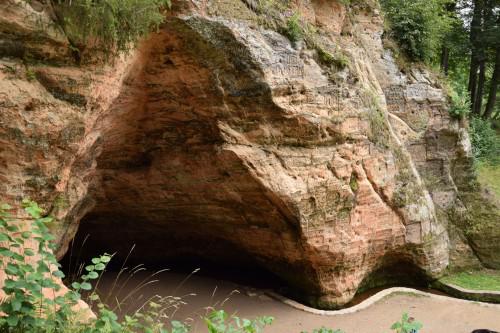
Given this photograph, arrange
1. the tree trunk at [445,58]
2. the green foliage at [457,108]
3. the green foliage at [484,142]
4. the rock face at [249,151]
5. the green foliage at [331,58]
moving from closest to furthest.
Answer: the rock face at [249,151] < the green foliage at [331,58] < the green foliage at [457,108] < the green foliage at [484,142] < the tree trunk at [445,58]

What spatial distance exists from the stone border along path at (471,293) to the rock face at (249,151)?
31 centimetres

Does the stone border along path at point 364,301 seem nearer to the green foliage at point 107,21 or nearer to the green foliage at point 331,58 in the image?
the green foliage at point 331,58

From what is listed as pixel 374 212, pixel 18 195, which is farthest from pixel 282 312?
pixel 18 195

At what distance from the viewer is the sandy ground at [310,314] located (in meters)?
7.86

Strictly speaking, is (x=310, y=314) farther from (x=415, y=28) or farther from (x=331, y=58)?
(x=415, y=28)

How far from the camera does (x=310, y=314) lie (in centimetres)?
826

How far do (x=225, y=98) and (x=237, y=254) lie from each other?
409 centimetres

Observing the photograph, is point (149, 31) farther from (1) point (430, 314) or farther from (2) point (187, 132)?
(1) point (430, 314)

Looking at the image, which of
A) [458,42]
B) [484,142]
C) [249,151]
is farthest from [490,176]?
[249,151]

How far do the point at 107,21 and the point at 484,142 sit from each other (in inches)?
546

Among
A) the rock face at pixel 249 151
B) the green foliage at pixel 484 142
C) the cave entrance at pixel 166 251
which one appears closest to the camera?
the rock face at pixel 249 151

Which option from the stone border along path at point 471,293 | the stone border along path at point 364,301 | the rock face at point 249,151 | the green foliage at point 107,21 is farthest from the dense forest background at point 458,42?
the green foliage at point 107,21

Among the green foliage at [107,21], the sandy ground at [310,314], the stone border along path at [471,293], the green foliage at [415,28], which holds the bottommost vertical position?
the sandy ground at [310,314]

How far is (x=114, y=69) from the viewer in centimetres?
543
